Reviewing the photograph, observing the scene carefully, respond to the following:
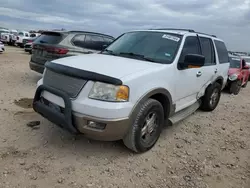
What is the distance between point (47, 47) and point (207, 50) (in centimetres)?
442

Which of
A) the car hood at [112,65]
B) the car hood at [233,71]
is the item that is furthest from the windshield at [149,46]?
the car hood at [233,71]

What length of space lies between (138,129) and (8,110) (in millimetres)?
3033

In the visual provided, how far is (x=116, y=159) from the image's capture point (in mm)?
3332

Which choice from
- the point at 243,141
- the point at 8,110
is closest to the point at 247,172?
Answer: the point at 243,141

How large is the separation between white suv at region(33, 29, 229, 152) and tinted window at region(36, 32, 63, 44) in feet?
9.67

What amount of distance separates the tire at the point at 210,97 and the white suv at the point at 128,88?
2.94 ft

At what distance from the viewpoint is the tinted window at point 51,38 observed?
22.8 ft

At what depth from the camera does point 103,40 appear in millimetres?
8250

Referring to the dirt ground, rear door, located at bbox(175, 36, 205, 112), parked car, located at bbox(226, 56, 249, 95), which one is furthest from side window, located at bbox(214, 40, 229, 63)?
parked car, located at bbox(226, 56, 249, 95)

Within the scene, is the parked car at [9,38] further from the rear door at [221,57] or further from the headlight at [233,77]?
the rear door at [221,57]

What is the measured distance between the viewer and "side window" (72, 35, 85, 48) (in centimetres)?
715

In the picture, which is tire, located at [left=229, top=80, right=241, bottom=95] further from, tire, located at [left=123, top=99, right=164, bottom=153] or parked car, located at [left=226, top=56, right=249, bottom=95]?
tire, located at [left=123, top=99, right=164, bottom=153]

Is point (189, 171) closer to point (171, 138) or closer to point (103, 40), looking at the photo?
point (171, 138)

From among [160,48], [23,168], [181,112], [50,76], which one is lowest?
[23,168]
